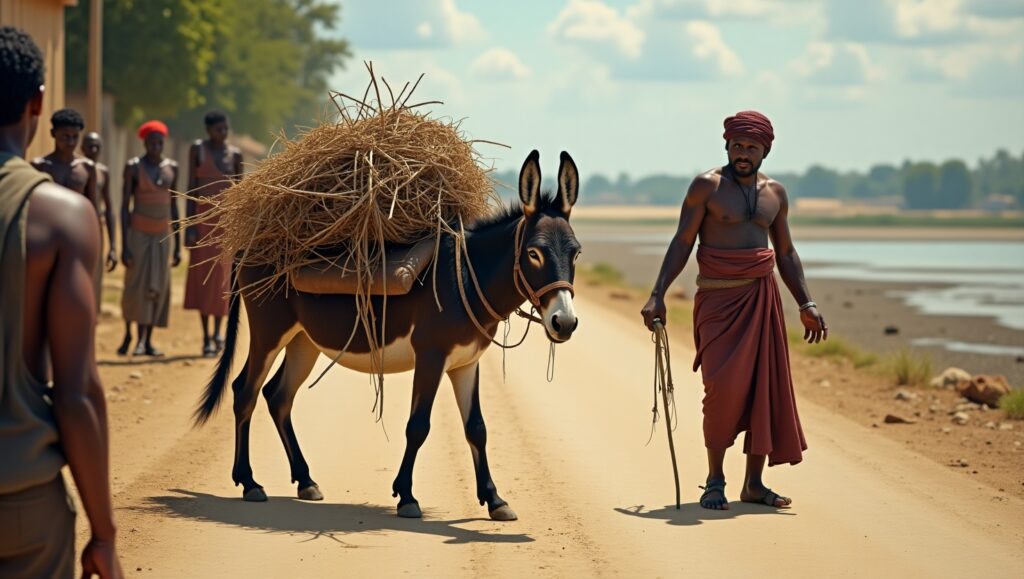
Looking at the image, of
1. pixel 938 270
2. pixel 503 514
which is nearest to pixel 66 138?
pixel 503 514

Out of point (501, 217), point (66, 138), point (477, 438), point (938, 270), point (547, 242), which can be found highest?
point (66, 138)

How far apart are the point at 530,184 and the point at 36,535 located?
4.63 metres

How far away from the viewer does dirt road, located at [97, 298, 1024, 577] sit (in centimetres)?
697

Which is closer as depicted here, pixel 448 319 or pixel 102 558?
pixel 102 558

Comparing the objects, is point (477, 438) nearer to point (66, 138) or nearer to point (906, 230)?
point (66, 138)

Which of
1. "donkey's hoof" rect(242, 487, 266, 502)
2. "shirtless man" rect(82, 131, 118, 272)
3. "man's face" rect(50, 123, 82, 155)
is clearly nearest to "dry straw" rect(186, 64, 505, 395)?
"donkey's hoof" rect(242, 487, 266, 502)

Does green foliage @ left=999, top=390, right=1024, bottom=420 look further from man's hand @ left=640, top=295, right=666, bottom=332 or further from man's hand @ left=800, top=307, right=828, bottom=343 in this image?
man's hand @ left=640, top=295, right=666, bottom=332

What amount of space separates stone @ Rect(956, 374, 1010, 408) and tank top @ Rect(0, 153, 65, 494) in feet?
39.2

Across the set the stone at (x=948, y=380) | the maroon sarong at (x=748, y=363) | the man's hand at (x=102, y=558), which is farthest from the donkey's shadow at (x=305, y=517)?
the stone at (x=948, y=380)

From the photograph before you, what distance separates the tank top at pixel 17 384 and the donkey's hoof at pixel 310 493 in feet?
16.1

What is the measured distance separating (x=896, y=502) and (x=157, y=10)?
36.3 m

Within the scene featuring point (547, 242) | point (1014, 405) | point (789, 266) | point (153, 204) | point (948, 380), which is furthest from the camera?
point (948, 380)

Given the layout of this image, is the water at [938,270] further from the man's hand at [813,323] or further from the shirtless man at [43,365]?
the shirtless man at [43,365]

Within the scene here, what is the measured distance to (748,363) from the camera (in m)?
8.51
